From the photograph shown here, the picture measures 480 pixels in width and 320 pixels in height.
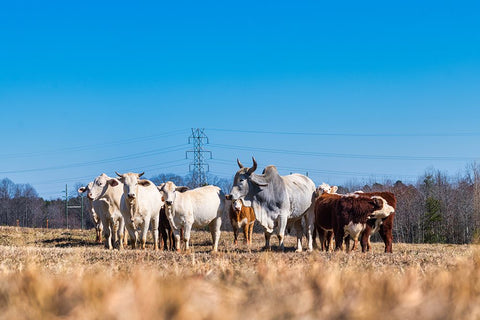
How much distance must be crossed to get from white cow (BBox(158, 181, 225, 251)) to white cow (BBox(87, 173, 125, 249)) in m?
2.72

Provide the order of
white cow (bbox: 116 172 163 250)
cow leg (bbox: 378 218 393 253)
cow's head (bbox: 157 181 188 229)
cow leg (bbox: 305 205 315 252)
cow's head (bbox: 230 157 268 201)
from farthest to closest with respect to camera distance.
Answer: white cow (bbox: 116 172 163 250)
cow leg (bbox: 305 205 315 252)
cow leg (bbox: 378 218 393 253)
cow's head (bbox: 157 181 188 229)
cow's head (bbox: 230 157 268 201)

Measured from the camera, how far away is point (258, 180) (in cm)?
1488

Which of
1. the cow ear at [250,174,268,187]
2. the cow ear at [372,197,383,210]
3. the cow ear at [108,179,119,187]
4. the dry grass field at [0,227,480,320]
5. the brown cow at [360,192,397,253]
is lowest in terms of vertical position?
the dry grass field at [0,227,480,320]

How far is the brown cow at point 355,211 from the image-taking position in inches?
550

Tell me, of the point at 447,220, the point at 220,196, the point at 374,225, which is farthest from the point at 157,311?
the point at 447,220

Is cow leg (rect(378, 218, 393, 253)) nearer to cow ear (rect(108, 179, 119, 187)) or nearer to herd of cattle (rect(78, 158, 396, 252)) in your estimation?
herd of cattle (rect(78, 158, 396, 252))

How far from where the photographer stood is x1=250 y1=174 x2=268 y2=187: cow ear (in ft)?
48.4

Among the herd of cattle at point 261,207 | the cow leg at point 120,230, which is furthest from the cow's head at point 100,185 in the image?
the cow leg at point 120,230

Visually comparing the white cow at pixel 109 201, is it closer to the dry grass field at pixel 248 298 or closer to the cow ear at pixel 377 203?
the cow ear at pixel 377 203

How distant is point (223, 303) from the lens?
155 inches

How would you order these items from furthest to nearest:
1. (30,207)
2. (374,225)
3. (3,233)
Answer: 1. (30,207)
2. (3,233)
3. (374,225)

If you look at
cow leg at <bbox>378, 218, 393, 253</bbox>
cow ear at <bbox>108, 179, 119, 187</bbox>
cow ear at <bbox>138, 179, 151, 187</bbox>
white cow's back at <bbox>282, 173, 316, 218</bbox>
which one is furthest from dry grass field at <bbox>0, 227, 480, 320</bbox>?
cow ear at <bbox>108, 179, 119, 187</bbox>

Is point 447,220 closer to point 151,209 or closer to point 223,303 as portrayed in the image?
point 151,209

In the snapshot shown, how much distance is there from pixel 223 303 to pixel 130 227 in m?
13.9
